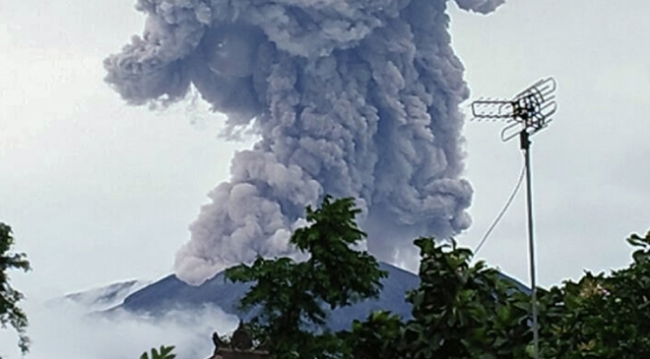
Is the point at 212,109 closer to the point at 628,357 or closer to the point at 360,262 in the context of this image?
the point at 360,262

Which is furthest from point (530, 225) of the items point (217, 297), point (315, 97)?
point (217, 297)

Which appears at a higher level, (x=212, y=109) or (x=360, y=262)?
(x=212, y=109)

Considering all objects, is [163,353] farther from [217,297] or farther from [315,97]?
[217,297]

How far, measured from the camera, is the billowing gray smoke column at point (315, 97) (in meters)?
107

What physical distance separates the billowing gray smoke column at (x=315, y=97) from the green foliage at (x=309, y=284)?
224ft

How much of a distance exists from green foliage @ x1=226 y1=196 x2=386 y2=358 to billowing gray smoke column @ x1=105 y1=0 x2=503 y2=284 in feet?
224

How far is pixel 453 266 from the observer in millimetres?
40500

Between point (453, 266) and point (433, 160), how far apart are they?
74.5 meters

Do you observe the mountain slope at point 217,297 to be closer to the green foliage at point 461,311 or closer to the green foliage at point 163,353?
the green foliage at point 461,311

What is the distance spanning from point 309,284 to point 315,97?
245ft

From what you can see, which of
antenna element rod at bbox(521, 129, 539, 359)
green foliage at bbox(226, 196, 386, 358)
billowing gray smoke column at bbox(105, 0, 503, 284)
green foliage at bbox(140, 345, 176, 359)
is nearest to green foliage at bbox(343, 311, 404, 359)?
green foliage at bbox(226, 196, 386, 358)

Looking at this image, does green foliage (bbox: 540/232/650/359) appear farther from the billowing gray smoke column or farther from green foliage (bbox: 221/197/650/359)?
the billowing gray smoke column

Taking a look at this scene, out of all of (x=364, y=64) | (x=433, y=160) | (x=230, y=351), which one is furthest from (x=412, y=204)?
(x=230, y=351)

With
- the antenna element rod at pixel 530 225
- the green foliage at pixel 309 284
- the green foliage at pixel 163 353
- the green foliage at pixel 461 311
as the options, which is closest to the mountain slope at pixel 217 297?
the green foliage at pixel 461 311
